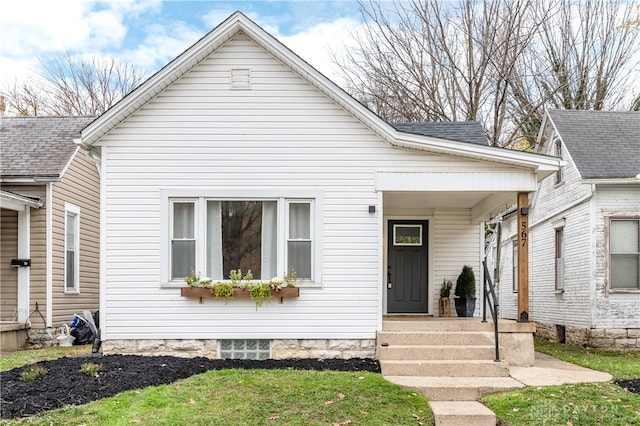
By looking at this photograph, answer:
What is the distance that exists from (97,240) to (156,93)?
696 cm

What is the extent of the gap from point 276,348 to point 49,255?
576 centimetres

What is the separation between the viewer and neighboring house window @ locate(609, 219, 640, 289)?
12438 mm

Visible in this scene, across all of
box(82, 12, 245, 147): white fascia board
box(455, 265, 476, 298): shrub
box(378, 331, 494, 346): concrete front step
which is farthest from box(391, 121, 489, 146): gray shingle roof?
box(378, 331, 494, 346): concrete front step

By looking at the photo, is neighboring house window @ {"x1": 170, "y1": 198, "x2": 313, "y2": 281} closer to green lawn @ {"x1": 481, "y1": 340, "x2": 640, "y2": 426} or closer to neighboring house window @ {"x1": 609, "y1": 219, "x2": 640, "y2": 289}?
green lawn @ {"x1": 481, "y1": 340, "x2": 640, "y2": 426}

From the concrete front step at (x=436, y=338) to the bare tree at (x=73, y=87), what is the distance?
20.8m

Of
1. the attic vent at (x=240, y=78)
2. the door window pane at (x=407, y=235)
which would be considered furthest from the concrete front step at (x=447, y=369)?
the attic vent at (x=240, y=78)

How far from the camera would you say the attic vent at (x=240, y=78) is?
31.2 feet

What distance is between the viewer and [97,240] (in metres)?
15.1

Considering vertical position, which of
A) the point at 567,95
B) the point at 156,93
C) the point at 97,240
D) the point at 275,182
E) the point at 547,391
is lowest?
the point at 547,391

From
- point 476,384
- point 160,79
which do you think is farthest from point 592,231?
point 160,79

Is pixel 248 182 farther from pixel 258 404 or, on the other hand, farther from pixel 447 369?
pixel 447 369

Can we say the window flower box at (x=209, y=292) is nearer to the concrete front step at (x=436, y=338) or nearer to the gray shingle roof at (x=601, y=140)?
the concrete front step at (x=436, y=338)

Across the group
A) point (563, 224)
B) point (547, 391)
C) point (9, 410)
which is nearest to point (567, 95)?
point (563, 224)

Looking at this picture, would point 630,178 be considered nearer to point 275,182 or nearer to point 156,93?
point 275,182
